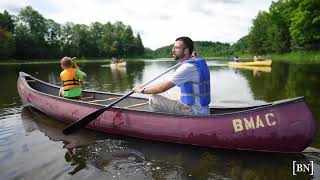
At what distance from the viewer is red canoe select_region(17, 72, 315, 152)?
18.9 feet

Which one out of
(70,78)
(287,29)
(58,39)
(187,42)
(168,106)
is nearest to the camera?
(187,42)

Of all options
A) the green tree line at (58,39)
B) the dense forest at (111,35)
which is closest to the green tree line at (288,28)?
the dense forest at (111,35)

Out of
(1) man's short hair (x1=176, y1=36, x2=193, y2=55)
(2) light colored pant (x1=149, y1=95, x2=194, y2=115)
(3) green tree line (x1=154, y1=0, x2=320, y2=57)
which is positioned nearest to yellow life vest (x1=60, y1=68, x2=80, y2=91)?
(2) light colored pant (x1=149, y1=95, x2=194, y2=115)

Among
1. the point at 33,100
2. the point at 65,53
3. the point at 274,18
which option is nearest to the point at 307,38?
the point at 274,18

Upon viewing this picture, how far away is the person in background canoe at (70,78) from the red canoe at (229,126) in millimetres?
1135

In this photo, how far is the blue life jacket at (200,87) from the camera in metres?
6.50

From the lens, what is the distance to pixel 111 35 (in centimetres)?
10462

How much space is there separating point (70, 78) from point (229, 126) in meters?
4.75

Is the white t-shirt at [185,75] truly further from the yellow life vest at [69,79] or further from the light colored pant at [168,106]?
the yellow life vest at [69,79]

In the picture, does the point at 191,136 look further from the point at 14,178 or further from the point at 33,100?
the point at 33,100

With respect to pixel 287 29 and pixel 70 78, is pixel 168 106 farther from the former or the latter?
pixel 287 29

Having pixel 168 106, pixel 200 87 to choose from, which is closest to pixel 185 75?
pixel 200 87

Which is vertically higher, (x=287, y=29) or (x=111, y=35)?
(x=111, y=35)

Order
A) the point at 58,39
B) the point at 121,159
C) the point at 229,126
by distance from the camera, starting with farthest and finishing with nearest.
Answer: the point at 58,39
the point at 121,159
the point at 229,126
